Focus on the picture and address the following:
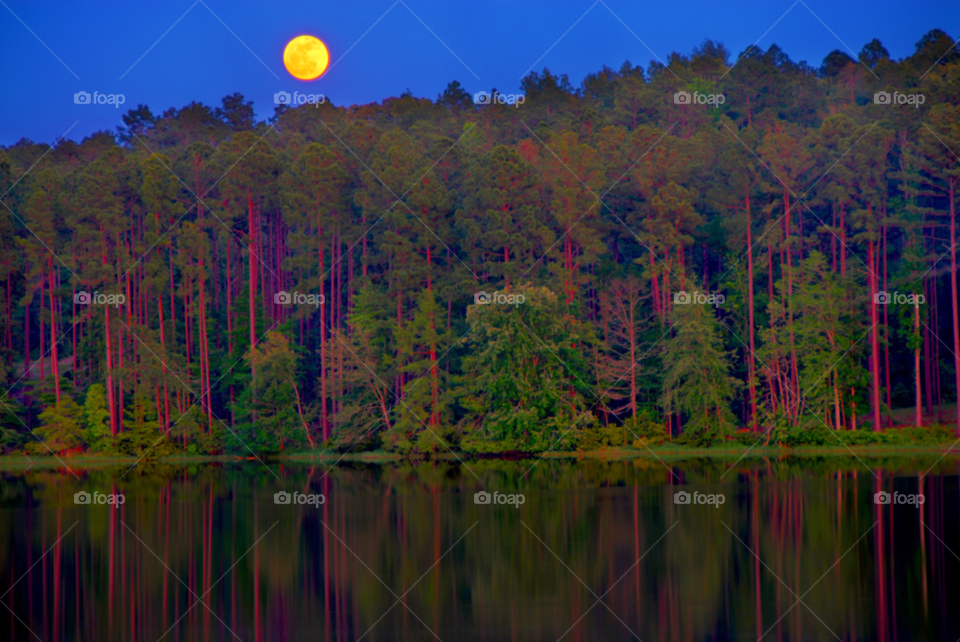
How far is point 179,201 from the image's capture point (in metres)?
59.0

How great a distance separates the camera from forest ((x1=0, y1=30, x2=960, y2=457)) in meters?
49.8

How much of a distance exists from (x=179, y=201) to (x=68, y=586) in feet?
132

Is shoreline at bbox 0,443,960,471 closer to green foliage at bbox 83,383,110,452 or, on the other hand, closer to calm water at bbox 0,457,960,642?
green foliage at bbox 83,383,110,452

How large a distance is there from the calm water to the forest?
13302 mm

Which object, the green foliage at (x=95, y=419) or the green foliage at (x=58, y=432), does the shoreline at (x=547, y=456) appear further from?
the green foliage at (x=95, y=419)

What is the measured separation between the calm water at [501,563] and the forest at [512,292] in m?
13.3

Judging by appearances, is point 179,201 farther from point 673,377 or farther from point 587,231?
point 673,377

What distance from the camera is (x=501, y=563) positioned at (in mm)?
22875

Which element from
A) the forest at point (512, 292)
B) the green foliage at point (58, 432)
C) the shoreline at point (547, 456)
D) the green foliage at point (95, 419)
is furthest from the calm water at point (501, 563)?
the green foliage at point (58, 432)

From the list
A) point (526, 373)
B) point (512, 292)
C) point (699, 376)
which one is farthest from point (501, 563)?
point (699, 376)

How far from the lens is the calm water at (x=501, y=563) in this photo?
17906mm

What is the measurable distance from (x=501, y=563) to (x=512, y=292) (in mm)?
27174

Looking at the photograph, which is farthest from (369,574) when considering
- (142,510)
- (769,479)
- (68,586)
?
(769,479)

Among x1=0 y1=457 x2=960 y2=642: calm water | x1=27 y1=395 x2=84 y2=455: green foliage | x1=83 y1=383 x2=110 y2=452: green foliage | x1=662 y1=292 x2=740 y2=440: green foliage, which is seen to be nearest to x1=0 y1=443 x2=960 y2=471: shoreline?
x1=27 y1=395 x2=84 y2=455: green foliage
